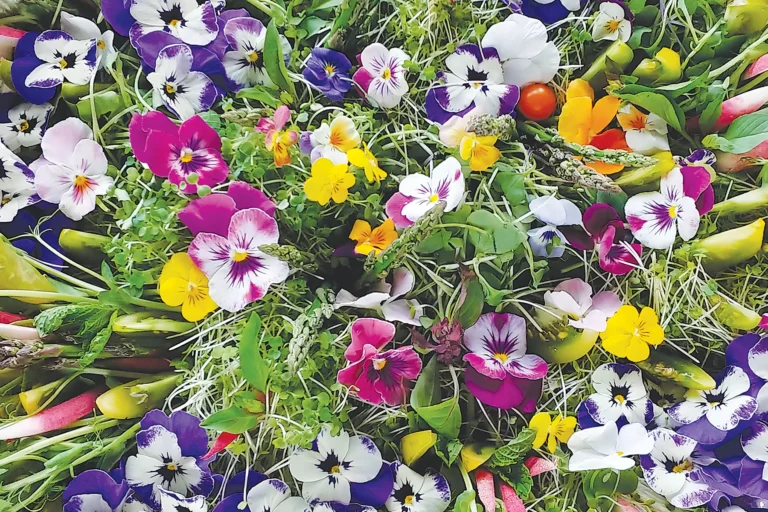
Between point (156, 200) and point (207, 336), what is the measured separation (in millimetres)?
167

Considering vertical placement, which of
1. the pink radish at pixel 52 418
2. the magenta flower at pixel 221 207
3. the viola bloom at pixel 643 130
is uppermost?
the viola bloom at pixel 643 130

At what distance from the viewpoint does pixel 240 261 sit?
2.19ft

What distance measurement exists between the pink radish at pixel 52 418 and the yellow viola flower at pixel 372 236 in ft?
1.22

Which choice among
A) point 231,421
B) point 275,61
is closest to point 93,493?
point 231,421

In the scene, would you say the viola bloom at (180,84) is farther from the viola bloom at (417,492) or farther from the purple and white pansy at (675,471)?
the purple and white pansy at (675,471)

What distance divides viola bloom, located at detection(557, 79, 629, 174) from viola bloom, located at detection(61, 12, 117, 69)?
1.88 feet

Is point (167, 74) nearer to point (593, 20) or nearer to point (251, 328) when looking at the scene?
point (251, 328)

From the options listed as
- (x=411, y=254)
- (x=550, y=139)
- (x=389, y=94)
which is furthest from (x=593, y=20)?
(x=411, y=254)

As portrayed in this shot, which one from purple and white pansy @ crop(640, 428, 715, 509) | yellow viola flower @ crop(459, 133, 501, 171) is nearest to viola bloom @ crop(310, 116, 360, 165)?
yellow viola flower @ crop(459, 133, 501, 171)

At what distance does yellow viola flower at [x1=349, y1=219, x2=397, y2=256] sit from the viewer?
0.69 meters

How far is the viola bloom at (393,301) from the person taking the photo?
0.68m

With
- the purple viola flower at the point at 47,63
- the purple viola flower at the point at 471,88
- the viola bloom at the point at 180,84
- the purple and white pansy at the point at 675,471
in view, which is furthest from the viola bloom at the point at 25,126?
the purple and white pansy at the point at 675,471

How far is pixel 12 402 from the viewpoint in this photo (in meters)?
0.74

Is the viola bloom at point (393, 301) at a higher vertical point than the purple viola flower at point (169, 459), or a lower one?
higher
